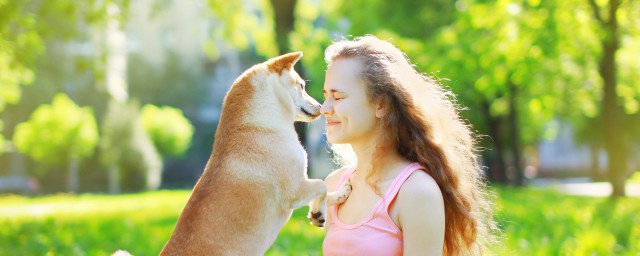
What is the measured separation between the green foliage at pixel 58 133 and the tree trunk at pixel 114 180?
1583 millimetres

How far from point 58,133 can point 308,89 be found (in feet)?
48.9

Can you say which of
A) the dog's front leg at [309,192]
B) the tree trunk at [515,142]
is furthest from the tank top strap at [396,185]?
the tree trunk at [515,142]

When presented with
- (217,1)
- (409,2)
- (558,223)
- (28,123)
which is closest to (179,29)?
(28,123)

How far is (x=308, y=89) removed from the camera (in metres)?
27.1

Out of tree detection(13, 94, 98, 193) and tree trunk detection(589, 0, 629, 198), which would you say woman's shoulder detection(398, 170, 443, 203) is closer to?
tree trunk detection(589, 0, 629, 198)

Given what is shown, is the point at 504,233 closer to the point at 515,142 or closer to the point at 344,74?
the point at 344,74

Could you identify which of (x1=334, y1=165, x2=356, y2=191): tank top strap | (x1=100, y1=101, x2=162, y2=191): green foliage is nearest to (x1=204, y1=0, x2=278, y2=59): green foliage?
(x1=334, y1=165, x2=356, y2=191): tank top strap

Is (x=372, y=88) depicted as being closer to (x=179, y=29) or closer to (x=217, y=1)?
(x=217, y=1)

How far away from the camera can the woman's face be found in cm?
322

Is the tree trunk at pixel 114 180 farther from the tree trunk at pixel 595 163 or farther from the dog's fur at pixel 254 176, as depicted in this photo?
the dog's fur at pixel 254 176

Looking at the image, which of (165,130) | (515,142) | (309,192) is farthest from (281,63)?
(165,130)

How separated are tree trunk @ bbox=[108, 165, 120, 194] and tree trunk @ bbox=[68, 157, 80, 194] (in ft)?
7.14

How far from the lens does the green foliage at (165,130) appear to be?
40156 mm

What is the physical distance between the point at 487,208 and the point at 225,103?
1320mm
